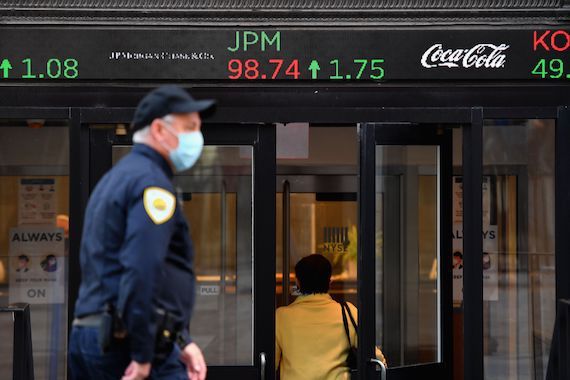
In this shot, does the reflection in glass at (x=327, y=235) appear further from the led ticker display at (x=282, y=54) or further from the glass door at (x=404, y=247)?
the led ticker display at (x=282, y=54)

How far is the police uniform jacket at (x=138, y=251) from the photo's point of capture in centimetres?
344

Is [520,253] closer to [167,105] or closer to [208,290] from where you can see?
[208,290]

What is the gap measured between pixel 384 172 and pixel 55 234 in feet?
10.6

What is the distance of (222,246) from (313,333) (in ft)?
3.19

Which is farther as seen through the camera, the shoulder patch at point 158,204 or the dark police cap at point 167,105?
the dark police cap at point 167,105

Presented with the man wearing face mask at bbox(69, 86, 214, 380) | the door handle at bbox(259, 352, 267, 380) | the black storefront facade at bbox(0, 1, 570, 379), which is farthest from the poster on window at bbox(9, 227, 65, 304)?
the man wearing face mask at bbox(69, 86, 214, 380)

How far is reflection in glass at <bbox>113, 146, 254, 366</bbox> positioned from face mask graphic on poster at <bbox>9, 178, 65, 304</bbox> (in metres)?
1.91

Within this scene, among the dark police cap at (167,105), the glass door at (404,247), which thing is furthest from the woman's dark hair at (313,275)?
the dark police cap at (167,105)

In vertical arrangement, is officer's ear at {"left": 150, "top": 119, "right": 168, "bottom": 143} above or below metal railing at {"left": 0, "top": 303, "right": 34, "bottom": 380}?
above

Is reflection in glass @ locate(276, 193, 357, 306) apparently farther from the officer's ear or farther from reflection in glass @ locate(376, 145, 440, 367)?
the officer's ear

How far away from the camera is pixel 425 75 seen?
6.28 metres

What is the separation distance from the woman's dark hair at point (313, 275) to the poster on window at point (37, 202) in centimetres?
284

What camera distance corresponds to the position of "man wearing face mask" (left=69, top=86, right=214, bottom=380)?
136 inches

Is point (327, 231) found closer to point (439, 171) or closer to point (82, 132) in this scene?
point (439, 171)
